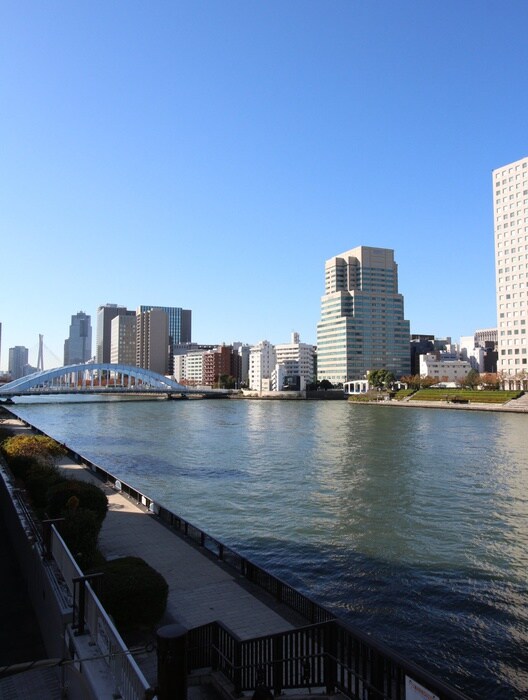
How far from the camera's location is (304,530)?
70.2ft

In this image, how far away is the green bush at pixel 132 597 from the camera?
957 cm

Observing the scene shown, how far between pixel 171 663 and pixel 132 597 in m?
4.99

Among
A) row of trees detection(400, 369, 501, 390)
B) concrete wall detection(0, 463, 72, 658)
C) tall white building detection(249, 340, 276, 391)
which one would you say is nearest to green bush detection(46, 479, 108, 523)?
concrete wall detection(0, 463, 72, 658)

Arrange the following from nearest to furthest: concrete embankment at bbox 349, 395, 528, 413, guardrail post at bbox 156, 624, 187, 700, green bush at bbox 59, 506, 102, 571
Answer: guardrail post at bbox 156, 624, 187, 700 → green bush at bbox 59, 506, 102, 571 → concrete embankment at bbox 349, 395, 528, 413

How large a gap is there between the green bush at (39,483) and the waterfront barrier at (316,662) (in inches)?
397

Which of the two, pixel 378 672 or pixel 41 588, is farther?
pixel 41 588

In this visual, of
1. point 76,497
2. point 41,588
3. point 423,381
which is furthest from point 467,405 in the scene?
point 41,588

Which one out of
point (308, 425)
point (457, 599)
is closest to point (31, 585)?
point (457, 599)

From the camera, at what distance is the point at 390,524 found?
73.4ft

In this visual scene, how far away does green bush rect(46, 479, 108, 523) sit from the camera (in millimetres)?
14242

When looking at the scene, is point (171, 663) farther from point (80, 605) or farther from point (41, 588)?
point (41, 588)

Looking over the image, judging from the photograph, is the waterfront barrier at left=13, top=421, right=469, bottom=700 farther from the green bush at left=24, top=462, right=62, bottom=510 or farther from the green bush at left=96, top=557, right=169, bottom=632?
the green bush at left=24, top=462, right=62, bottom=510

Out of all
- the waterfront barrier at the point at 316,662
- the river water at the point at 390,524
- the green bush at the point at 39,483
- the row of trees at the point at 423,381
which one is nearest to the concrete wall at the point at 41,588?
the green bush at the point at 39,483

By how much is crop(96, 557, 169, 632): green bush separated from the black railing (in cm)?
142
